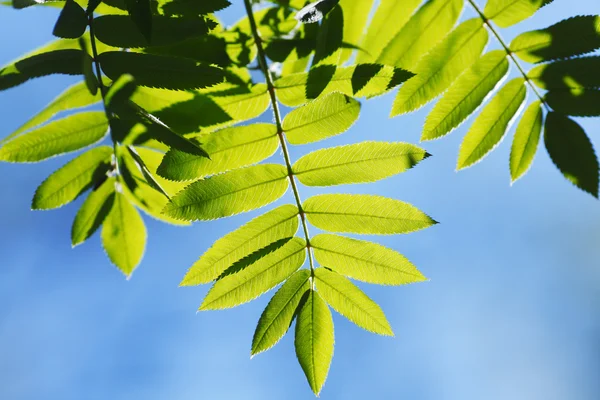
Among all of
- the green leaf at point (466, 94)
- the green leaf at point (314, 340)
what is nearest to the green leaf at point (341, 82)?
the green leaf at point (466, 94)

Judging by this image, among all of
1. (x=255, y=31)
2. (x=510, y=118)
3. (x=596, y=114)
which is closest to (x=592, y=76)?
(x=596, y=114)

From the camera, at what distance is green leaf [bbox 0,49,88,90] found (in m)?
1.62

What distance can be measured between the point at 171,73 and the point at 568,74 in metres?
1.55

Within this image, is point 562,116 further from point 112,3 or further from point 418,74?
point 112,3

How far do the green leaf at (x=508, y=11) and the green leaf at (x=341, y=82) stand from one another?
0.59m

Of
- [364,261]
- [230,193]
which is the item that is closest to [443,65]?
[364,261]

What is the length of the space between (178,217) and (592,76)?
1.67 metres

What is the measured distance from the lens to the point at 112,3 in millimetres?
1730

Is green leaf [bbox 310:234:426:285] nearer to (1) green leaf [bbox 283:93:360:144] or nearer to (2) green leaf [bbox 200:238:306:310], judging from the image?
(2) green leaf [bbox 200:238:306:310]

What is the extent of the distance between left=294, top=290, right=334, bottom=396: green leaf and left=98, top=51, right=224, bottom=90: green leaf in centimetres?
96

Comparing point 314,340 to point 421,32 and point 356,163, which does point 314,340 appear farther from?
point 421,32

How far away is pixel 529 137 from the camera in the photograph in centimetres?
215

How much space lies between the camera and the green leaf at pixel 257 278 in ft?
6.45

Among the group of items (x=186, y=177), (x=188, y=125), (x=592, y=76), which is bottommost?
(x=186, y=177)
